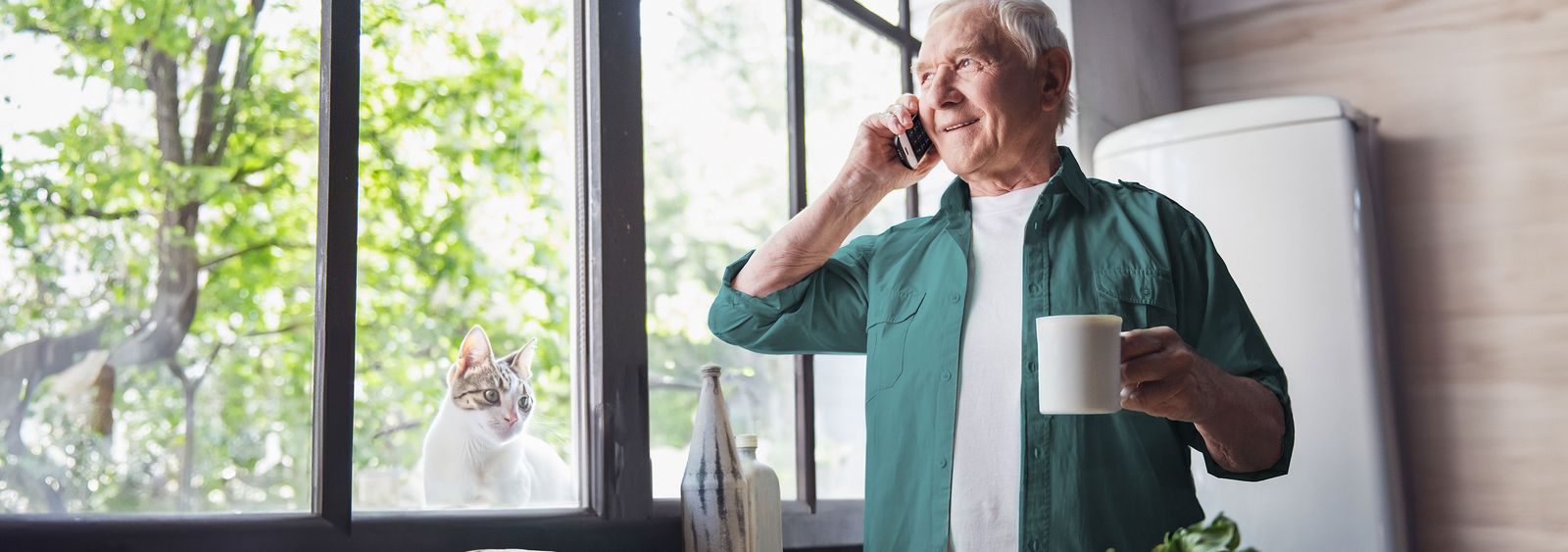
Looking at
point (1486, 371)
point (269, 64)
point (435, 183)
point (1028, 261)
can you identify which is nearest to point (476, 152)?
point (435, 183)

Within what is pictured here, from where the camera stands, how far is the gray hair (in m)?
1.58

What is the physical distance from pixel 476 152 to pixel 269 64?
2.88 feet

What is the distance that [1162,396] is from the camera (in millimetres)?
1204

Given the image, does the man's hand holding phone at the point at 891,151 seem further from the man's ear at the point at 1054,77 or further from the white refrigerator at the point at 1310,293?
the white refrigerator at the point at 1310,293

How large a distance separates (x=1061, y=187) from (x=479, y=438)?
83cm

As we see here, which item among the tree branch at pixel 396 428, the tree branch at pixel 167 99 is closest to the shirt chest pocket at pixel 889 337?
the tree branch at pixel 396 428

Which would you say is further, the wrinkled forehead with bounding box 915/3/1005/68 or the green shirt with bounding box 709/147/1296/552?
the wrinkled forehead with bounding box 915/3/1005/68

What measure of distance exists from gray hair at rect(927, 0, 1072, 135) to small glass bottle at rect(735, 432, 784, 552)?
617mm

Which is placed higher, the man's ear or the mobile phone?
the man's ear

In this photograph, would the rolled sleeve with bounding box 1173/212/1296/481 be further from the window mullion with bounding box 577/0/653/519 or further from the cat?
the cat

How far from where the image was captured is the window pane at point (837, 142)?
91.5 inches

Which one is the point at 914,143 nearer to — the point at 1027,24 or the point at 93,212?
the point at 1027,24

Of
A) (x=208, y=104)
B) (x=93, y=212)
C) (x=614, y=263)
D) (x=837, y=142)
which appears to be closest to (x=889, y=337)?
(x=614, y=263)

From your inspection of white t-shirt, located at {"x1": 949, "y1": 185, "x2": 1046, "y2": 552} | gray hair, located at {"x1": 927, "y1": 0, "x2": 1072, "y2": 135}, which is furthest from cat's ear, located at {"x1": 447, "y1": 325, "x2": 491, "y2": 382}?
gray hair, located at {"x1": 927, "y1": 0, "x2": 1072, "y2": 135}
